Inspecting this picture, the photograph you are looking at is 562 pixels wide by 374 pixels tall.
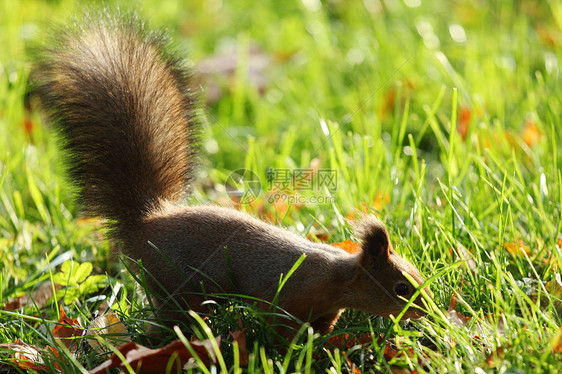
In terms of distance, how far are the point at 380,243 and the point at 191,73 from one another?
1.12m

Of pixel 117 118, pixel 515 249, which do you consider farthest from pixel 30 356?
pixel 515 249

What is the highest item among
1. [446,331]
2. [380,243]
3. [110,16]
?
[110,16]

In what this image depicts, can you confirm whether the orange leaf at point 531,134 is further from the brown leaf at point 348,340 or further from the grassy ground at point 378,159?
the brown leaf at point 348,340

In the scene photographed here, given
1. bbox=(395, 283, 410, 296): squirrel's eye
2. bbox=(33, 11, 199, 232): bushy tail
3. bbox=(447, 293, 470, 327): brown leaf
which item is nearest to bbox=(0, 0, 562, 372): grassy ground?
bbox=(447, 293, 470, 327): brown leaf

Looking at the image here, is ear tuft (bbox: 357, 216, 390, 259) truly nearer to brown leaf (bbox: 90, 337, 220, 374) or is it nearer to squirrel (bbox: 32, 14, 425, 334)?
squirrel (bbox: 32, 14, 425, 334)

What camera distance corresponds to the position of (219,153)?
3.59 metres

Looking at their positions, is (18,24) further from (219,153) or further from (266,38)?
(219,153)

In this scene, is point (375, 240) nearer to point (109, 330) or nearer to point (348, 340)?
point (348, 340)

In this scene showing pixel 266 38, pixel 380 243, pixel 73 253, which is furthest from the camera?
pixel 266 38

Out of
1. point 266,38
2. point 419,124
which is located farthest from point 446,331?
point 266,38

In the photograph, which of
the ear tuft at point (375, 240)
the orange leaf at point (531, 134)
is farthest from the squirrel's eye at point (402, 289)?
the orange leaf at point (531, 134)

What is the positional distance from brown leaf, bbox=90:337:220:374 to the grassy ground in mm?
98

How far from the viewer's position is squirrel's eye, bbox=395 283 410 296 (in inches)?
76.7

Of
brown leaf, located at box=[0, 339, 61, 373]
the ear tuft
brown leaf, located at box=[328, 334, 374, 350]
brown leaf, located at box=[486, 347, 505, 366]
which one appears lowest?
brown leaf, located at box=[328, 334, 374, 350]
